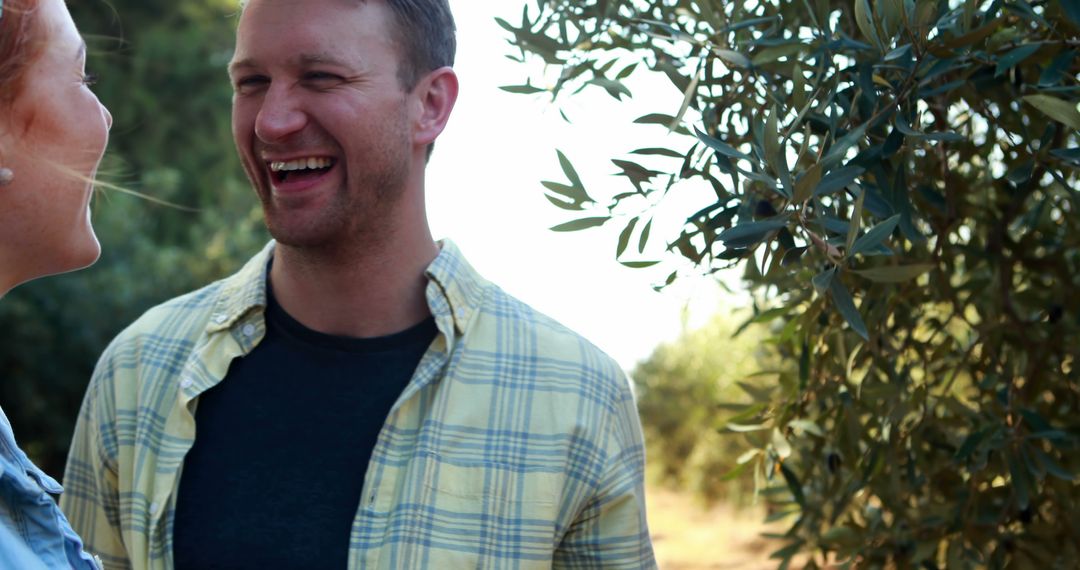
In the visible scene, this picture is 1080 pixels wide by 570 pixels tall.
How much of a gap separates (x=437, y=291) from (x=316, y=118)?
383 mm

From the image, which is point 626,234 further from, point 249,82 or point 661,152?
point 249,82

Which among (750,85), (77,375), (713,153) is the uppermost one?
(750,85)

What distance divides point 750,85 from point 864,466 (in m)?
0.78

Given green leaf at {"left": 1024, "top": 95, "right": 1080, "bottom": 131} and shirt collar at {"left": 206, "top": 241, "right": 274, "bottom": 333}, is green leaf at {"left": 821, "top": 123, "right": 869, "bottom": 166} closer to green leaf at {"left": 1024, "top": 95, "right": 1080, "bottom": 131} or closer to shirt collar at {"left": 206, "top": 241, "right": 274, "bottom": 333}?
green leaf at {"left": 1024, "top": 95, "right": 1080, "bottom": 131}

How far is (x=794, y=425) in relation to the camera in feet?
7.54

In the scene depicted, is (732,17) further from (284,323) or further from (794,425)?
(284,323)

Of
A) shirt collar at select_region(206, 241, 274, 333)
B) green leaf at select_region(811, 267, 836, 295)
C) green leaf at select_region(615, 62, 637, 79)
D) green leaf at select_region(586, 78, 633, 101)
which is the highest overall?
green leaf at select_region(615, 62, 637, 79)

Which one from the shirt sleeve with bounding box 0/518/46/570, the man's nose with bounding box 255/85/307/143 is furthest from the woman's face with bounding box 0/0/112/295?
the man's nose with bounding box 255/85/307/143

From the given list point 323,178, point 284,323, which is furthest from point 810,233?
point 284,323

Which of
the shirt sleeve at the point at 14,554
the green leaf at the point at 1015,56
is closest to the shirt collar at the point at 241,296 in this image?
the shirt sleeve at the point at 14,554

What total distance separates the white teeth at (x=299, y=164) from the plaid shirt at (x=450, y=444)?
10.9 inches

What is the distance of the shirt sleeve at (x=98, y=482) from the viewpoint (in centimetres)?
226

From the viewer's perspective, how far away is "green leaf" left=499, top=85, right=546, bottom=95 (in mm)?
2309

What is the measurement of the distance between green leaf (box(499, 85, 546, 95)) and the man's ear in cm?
12
